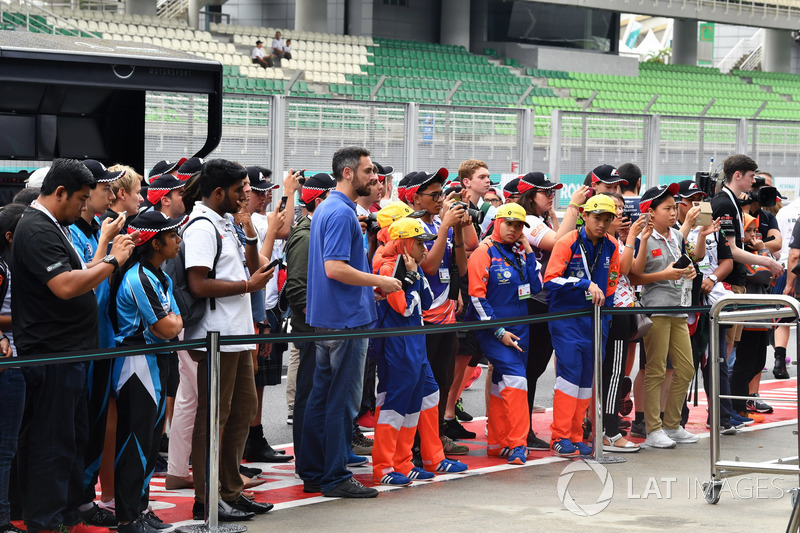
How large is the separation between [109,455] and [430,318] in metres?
2.54

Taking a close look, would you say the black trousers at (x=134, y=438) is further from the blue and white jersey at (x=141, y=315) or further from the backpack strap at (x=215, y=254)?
the backpack strap at (x=215, y=254)

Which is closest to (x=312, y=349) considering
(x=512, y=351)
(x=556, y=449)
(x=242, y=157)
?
(x=512, y=351)

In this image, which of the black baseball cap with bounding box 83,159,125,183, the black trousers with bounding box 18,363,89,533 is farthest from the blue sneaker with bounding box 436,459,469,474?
the black baseball cap with bounding box 83,159,125,183

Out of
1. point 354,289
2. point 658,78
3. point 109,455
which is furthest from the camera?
point 658,78

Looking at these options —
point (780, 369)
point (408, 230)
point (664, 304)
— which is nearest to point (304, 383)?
point (408, 230)

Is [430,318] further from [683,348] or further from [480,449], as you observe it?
[683,348]

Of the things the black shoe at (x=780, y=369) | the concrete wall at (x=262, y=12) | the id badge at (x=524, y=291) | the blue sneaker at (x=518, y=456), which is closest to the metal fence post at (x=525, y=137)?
the black shoe at (x=780, y=369)

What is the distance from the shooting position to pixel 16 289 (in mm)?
5516

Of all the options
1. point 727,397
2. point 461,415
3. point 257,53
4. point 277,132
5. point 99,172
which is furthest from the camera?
point 257,53

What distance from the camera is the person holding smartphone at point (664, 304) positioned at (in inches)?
326

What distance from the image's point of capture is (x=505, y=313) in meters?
7.88

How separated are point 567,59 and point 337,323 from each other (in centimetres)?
3624

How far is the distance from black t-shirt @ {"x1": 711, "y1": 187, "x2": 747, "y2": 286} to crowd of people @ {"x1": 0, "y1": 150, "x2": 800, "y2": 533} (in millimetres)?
22

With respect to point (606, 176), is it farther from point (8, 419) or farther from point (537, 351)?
point (8, 419)
